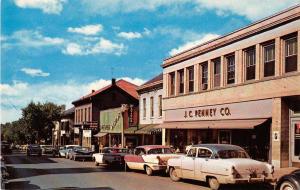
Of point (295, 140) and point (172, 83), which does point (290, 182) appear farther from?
point (172, 83)

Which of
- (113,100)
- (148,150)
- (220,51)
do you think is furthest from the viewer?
(113,100)

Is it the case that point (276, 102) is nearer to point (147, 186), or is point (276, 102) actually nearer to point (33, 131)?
point (147, 186)

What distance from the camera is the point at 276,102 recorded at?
950 inches

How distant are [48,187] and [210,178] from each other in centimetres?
557

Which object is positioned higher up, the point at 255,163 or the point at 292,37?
the point at 292,37

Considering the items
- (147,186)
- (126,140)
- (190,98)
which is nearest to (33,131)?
(126,140)

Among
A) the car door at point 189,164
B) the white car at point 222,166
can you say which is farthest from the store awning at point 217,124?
the white car at point 222,166

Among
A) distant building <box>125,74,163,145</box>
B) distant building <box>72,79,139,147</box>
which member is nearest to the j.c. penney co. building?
distant building <box>125,74,163,145</box>

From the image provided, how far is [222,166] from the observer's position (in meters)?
16.1

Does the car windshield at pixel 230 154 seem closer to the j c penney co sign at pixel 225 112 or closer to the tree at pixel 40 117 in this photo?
the j c penney co sign at pixel 225 112

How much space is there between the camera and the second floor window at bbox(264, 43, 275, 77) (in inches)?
988

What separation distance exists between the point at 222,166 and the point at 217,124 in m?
13.5

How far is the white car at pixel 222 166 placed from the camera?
51.5ft

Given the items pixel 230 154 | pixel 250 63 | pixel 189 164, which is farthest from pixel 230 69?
pixel 230 154
